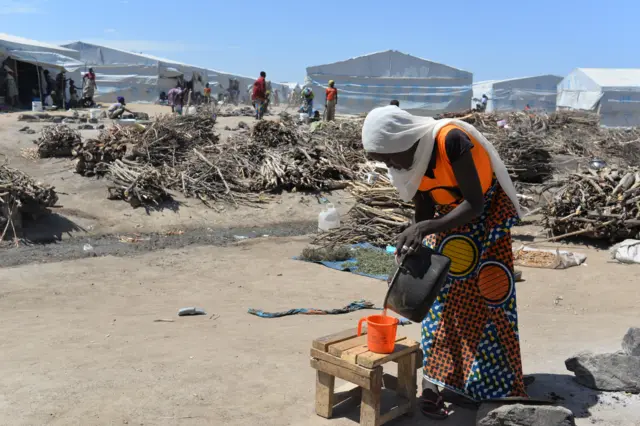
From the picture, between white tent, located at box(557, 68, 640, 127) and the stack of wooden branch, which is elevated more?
white tent, located at box(557, 68, 640, 127)

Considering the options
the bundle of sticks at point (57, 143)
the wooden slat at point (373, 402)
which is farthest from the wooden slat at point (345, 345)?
the bundle of sticks at point (57, 143)

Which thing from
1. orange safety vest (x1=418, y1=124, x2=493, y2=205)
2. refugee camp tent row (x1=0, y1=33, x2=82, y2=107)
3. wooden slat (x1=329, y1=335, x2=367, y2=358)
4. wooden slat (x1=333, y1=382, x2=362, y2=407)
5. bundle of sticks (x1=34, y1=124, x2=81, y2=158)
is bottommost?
wooden slat (x1=333, y1=382, x2=362, y2=407)

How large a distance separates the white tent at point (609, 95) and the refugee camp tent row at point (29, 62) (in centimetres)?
2208

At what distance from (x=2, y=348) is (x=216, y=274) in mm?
3137

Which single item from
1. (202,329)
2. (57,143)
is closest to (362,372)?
(202,329)

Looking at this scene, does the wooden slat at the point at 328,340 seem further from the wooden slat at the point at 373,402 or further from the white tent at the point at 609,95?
the white tent at the point at 609,95

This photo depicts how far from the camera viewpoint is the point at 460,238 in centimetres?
295

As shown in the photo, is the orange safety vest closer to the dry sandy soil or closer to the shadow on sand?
the dry sandy soil

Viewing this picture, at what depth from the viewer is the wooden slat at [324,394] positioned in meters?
3.04

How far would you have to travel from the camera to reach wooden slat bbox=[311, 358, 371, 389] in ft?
9.21

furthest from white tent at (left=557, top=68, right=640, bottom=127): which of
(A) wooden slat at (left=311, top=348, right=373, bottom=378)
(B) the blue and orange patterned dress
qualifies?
(A) wooden slat at (left=311, top=348, right=373, bottom=378)

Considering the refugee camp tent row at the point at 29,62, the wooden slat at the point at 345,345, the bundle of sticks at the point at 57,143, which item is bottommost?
the wooden slat at the point at 345,345

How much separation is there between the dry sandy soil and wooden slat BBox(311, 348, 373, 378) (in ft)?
1.15

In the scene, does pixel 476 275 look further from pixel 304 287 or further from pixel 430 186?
pixel 304 287
